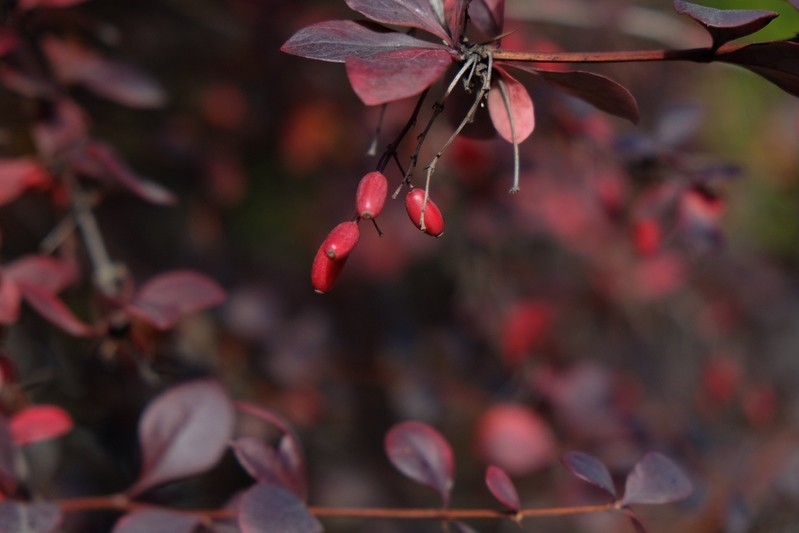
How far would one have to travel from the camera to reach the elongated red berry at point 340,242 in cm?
47

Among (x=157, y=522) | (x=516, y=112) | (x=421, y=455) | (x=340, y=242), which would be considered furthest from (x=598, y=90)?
Answer: (x=157, y=522)

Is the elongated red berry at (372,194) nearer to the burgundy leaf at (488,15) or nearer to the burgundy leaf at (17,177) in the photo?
the burgundy leaf at (488,15)

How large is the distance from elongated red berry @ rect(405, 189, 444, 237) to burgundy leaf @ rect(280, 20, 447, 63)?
79 mm

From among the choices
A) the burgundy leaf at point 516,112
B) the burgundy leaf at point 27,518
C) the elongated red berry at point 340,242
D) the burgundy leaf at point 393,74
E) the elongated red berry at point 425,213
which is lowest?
the burgundy leaf at point 27,518

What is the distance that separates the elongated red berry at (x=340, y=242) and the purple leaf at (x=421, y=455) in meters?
0.19

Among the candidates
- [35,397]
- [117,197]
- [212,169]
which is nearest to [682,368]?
[212,169]

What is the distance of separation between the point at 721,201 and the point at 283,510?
54 cm

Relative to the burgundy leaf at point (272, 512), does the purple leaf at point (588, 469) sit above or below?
above

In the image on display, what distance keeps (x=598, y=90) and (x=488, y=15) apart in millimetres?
98

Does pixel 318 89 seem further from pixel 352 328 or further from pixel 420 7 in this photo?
pixel 420 7

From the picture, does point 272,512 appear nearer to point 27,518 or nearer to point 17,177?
point 27,518

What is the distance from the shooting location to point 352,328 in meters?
1.52

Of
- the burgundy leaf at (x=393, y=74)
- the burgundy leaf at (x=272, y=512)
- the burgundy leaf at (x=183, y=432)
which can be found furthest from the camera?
the burgundy leaf at (x=183, y=432)

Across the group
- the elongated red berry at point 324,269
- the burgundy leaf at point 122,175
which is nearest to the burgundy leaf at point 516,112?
the elongated red berry at point 324,269
